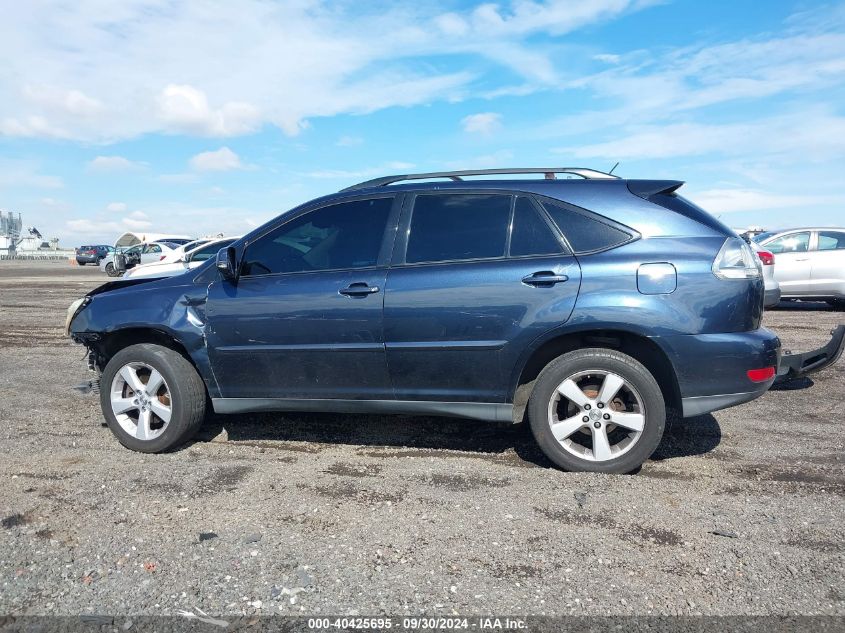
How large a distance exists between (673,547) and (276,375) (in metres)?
2.57

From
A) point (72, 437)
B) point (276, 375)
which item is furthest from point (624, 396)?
point (72, 437)

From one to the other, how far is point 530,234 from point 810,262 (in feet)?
31.4

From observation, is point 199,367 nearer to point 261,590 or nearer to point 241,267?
point 241,267

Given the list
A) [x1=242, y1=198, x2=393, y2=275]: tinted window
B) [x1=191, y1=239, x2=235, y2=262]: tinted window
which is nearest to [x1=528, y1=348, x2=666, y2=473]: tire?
[x1=242, y1=198, x2=393, y2=275]: tinted window

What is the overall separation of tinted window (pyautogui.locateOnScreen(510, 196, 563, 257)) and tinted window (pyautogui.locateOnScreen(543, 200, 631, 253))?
8cm

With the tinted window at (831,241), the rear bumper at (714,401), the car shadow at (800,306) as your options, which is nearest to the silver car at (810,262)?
the tinted window at (831,241)

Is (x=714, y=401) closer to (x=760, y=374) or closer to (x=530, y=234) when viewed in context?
(x=760, y=374)

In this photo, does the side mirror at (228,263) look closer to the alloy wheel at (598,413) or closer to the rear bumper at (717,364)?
the alloy wheel at (598,413)

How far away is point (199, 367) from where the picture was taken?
4332mm

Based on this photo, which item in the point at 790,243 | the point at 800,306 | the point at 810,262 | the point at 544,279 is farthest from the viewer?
the point at 800,306

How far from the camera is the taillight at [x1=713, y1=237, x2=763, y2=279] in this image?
3.60 m

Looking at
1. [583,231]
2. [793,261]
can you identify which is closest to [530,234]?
[583,231]

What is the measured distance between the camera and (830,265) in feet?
36.4

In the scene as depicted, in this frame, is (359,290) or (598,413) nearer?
(598,413)
